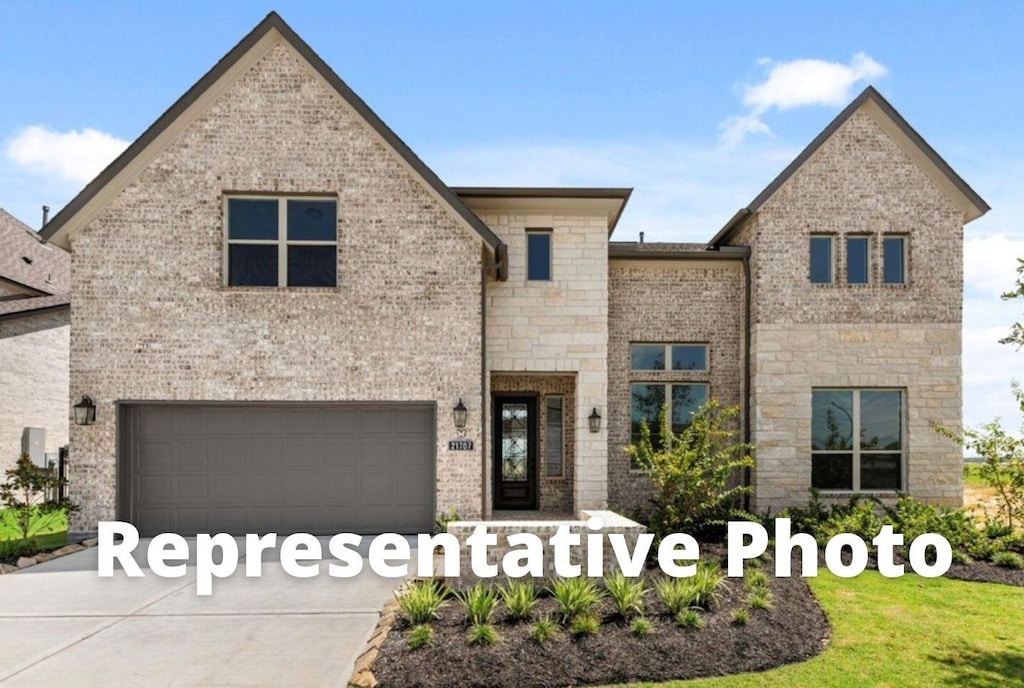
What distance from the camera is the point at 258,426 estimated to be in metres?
13.7

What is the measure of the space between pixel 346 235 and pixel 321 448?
150 inches

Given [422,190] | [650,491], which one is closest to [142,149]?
[422,190]

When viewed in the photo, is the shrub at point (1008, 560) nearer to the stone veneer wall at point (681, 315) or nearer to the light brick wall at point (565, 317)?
the stone veneer wall at point (681, 315)

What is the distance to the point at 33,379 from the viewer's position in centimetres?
1903

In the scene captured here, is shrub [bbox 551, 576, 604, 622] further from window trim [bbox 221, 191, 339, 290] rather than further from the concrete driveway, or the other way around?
window trim [bbox 221, 191, 339, 290]

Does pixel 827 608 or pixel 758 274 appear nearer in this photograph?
pixel 827 608

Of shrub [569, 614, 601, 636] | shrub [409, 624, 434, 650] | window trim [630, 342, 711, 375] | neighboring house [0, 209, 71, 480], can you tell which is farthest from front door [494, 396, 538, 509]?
neighboring house [0, 209, 71, 480]

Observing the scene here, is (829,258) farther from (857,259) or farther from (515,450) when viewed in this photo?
(515,450)

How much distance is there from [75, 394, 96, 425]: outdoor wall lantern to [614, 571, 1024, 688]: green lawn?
34.9 feet

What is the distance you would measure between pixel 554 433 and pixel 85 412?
28.9 feet

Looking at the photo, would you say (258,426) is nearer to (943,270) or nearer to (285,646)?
(285,646)

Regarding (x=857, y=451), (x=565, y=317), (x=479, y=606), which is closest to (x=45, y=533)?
(x=565, y=317)

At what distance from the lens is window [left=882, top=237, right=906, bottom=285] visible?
1538cm

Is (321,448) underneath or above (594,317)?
underneath
